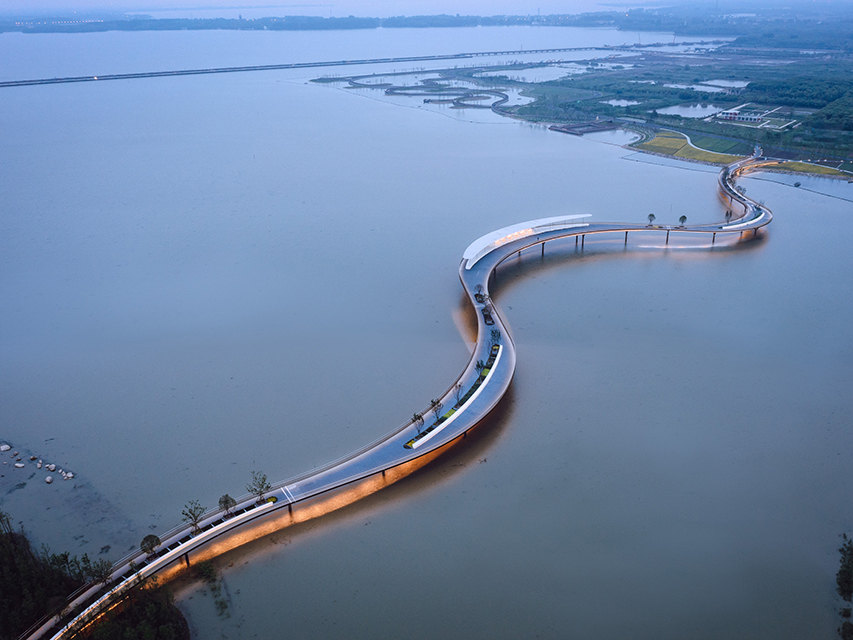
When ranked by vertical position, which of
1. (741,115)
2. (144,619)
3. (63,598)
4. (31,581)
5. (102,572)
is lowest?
(144,619)

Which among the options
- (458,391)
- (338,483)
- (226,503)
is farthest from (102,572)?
(458,391)

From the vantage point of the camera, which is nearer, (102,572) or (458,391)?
(102,572)

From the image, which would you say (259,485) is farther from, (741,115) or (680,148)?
(741,115)

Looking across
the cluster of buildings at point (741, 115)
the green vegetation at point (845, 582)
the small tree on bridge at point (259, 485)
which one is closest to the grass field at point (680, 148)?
the cluster of buildings at point (741, 115)

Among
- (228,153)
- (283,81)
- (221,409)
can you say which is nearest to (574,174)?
(228,153)

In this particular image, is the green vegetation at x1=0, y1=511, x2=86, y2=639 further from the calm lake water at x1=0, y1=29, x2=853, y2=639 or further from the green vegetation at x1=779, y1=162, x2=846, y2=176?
the green vegetation at x1=779, y1=162, x2=846, y2=176

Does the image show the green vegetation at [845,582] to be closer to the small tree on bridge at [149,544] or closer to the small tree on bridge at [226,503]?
the small tree on bridge at [226,503]

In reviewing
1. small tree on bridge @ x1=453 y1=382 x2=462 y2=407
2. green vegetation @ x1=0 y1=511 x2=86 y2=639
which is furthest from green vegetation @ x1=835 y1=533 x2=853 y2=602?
green vegetation @ x1=0 y1=511 x2=86 y2=639

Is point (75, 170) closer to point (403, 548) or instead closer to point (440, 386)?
point (440, 386)

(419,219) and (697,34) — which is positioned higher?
(697,34)
